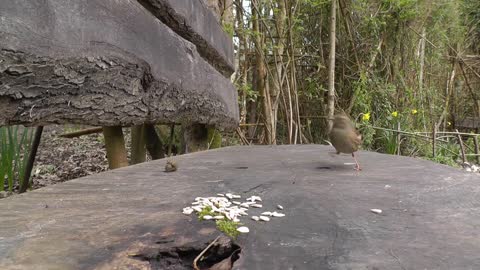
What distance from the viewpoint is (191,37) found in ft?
7.51

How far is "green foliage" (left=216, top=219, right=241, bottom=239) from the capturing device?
779 mm

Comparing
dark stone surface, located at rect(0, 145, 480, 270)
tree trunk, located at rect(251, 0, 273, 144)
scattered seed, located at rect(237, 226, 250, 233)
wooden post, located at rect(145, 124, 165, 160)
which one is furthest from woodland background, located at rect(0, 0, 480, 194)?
scattered seed, located at rect(237, 226, 250, 233)

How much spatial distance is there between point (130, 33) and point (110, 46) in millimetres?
152

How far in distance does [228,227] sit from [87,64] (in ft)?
2.24

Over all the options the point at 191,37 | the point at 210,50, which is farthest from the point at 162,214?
the point at 210,50

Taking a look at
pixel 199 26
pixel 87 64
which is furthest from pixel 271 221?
pixel 199 26

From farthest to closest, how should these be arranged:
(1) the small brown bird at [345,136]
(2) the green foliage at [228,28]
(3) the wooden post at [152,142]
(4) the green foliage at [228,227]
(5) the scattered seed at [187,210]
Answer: (2) the green foliage at [228,28] < (3) the wooden post at [152,142] < (1) the small brown bird at [345,136] < (5) the scattered seed at [187,210] < (4) the green foliage at [228,227]

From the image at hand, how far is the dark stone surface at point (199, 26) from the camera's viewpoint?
1867mm

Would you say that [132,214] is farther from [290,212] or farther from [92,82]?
[92,82]

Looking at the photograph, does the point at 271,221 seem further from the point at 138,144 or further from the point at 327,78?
the point at 327,78

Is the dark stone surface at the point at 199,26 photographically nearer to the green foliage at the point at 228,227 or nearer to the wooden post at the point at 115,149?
the wooden post at the point at 115,149

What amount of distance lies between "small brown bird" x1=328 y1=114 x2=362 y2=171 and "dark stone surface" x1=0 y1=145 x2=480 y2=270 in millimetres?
263

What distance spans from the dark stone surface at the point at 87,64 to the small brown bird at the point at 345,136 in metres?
0.72

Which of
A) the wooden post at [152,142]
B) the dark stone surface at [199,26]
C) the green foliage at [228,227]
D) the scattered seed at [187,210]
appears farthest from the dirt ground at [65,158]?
the green foliage at [228,227]
